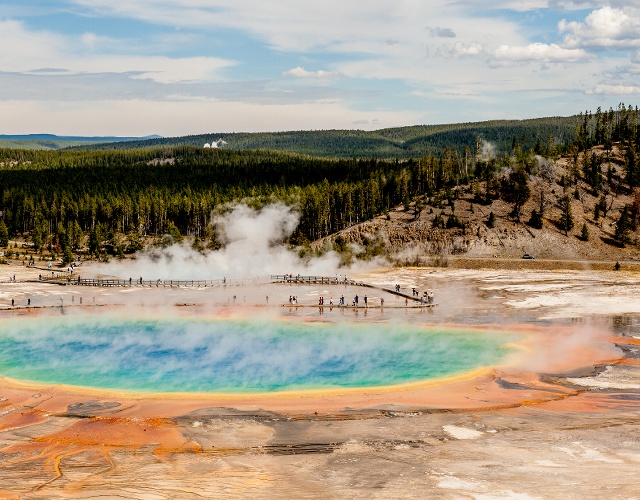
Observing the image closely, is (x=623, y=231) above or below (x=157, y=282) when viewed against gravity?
above

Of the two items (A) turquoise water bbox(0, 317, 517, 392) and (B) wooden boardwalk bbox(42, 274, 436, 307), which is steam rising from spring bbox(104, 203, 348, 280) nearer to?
(B) wooden boardwalk bbox(42, 274, 436, 307)

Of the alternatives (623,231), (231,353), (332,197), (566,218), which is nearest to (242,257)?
(332,197)

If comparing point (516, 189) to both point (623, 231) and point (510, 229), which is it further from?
point (623, 231)

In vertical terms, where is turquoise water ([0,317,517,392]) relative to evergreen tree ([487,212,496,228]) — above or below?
below

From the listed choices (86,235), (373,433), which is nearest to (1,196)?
(86,235)

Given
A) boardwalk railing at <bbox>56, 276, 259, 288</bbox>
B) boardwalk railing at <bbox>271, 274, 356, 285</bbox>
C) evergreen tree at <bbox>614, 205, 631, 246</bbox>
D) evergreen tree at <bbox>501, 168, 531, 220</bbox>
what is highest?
evergreen tree at <bbox>501, 168, 531, 220</bbox>

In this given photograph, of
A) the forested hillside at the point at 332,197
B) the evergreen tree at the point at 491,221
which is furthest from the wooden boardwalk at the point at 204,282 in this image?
the evergreen tree at the point at 491,221

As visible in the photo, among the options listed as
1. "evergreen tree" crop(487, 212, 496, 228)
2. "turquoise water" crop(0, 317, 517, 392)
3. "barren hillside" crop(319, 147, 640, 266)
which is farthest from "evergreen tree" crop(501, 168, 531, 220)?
"turquoise water" crop(0, 317, 517, 392)

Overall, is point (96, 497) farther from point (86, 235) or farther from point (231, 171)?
point (231, 171)

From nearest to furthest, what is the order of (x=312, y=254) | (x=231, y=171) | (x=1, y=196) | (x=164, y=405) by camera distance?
1. (x=164, y=405)
2. (x=312, y=254)
3. (x=1, y=196)
4. (x=231, y=171)
